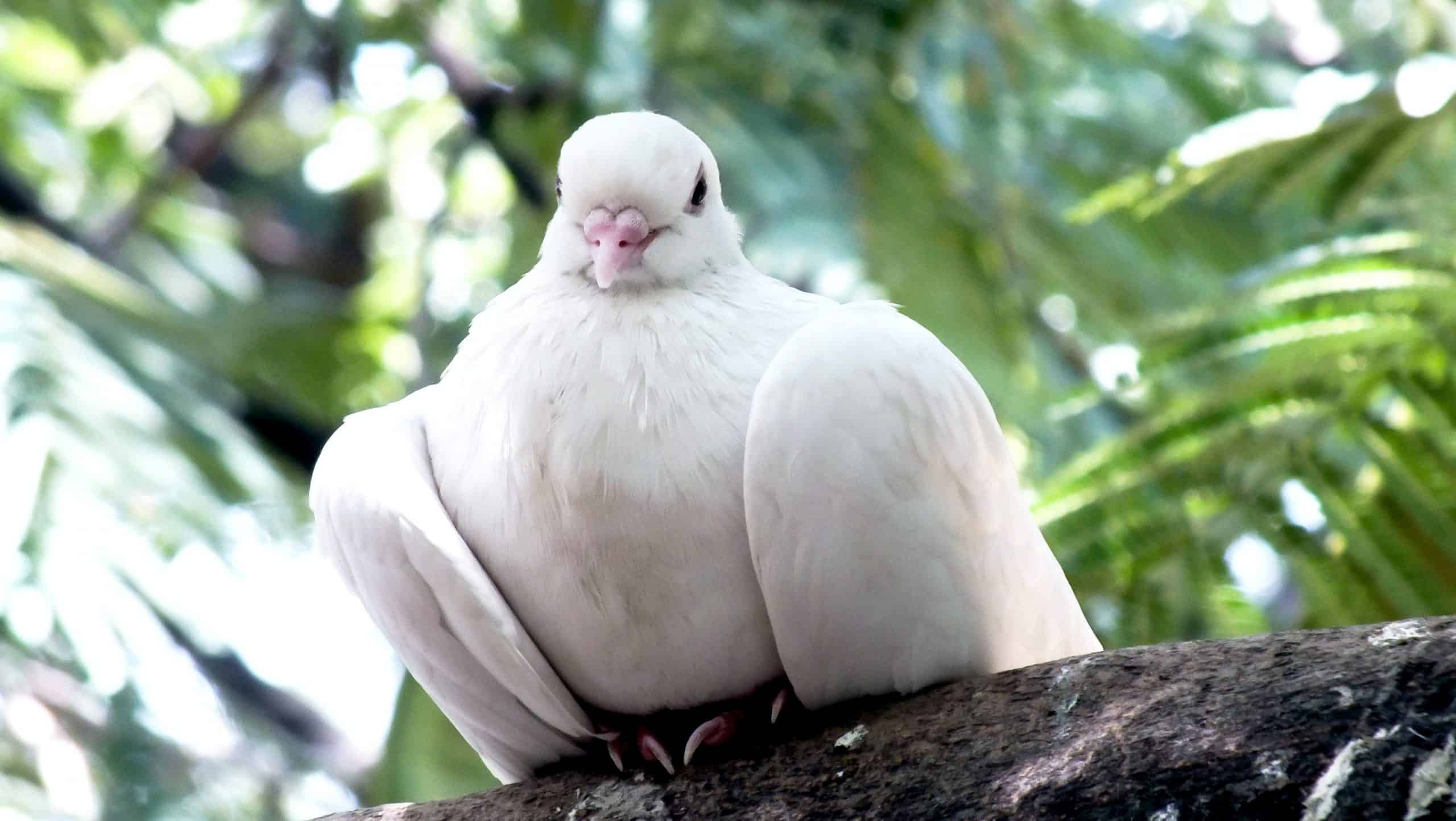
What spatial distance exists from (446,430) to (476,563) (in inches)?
14.5

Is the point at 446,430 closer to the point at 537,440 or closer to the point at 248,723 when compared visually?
the point at 537,440

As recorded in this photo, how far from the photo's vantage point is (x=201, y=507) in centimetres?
500

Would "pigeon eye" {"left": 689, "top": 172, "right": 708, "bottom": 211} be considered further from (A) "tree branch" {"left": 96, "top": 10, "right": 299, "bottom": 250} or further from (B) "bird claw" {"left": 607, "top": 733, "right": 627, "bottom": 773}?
(A) "tree branch" {"left": 96, "top": 10, "right": 299, "bottom": 250}

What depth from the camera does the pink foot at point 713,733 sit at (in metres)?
2.92

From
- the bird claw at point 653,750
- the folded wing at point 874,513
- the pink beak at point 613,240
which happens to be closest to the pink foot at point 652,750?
the bird claw at point 653,750

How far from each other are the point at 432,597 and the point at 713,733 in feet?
1.91

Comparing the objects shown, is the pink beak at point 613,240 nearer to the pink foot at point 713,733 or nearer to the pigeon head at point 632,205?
the pigeon head at point 632,205

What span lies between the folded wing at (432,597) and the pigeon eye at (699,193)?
29.4 inches

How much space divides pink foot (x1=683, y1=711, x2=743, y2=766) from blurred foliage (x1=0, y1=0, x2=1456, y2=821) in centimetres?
147

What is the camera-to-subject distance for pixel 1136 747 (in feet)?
7.97

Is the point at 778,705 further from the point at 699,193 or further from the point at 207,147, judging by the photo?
the point at 207,147

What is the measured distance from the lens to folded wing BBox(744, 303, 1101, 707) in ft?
9.02

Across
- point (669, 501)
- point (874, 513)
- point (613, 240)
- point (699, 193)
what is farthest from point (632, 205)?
point (874, 513)

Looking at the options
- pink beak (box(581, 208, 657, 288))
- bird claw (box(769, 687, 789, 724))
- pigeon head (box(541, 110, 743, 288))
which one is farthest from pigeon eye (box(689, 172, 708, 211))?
bird claw (box(769, 687, 789, 724))
